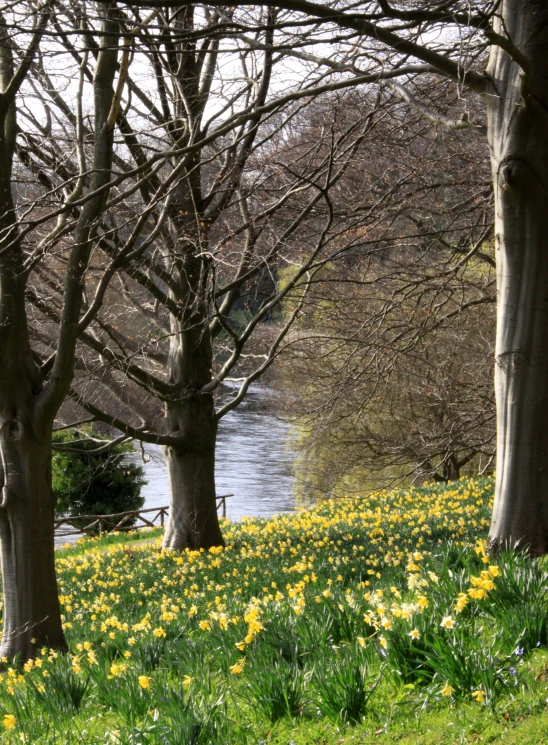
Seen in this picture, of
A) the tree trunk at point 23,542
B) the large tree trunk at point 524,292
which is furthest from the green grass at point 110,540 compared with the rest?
the large tree trunk at point 524,292

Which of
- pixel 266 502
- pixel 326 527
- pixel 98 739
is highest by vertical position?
pixel 98 739

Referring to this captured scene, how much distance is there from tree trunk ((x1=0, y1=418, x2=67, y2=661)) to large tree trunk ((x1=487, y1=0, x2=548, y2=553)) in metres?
3.66

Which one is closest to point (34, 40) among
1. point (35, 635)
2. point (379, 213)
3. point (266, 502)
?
point (379, 213)

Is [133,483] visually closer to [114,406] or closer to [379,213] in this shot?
[114,406]

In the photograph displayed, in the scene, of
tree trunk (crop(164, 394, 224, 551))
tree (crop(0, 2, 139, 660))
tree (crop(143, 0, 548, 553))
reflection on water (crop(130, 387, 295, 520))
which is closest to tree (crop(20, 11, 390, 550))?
tree trunk (crop(164, 394, 224, 551))

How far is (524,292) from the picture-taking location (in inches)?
196

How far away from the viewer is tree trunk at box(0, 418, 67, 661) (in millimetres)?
6160

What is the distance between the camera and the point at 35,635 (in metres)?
6.07

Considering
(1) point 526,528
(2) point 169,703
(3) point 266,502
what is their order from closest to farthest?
(2) point 169,703 → (1) point 526,528 → (3) point 266,502

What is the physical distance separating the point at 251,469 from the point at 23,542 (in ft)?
85.0

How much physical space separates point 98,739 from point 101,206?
171 inches

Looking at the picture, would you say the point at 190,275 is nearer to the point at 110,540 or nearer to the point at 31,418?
the point at 31,418

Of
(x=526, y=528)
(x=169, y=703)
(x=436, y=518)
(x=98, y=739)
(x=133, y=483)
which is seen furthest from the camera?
(x=133, y=483)

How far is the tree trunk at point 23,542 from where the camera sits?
6160 mm
